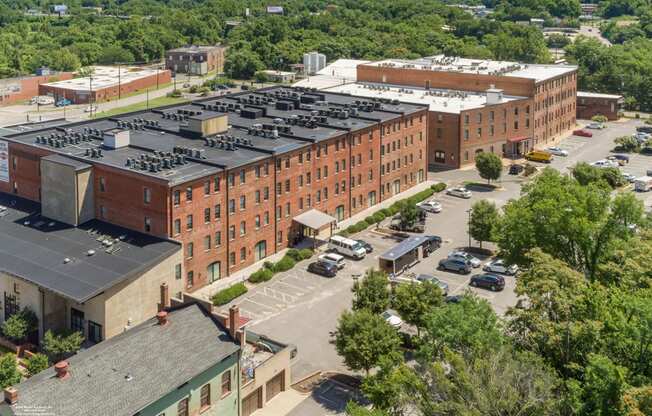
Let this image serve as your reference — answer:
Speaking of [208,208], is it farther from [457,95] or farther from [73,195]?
[457,95]

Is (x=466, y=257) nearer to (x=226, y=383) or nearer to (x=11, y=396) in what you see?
(x=226, y=383)

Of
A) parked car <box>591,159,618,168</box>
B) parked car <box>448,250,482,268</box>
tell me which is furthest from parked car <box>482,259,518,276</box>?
parked car <box>591,159,618,168</box>

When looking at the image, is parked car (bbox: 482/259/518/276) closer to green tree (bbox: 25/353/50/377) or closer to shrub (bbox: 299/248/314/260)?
shrub (bbox: 299/248/314/260)

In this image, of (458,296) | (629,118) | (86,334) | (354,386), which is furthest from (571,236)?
(629,118)

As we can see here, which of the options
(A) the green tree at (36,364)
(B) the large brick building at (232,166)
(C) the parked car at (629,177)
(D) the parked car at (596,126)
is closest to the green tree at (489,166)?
(B) the large brick building at (232,166)

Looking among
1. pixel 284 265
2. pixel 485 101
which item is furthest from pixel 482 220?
pixel 485 101
